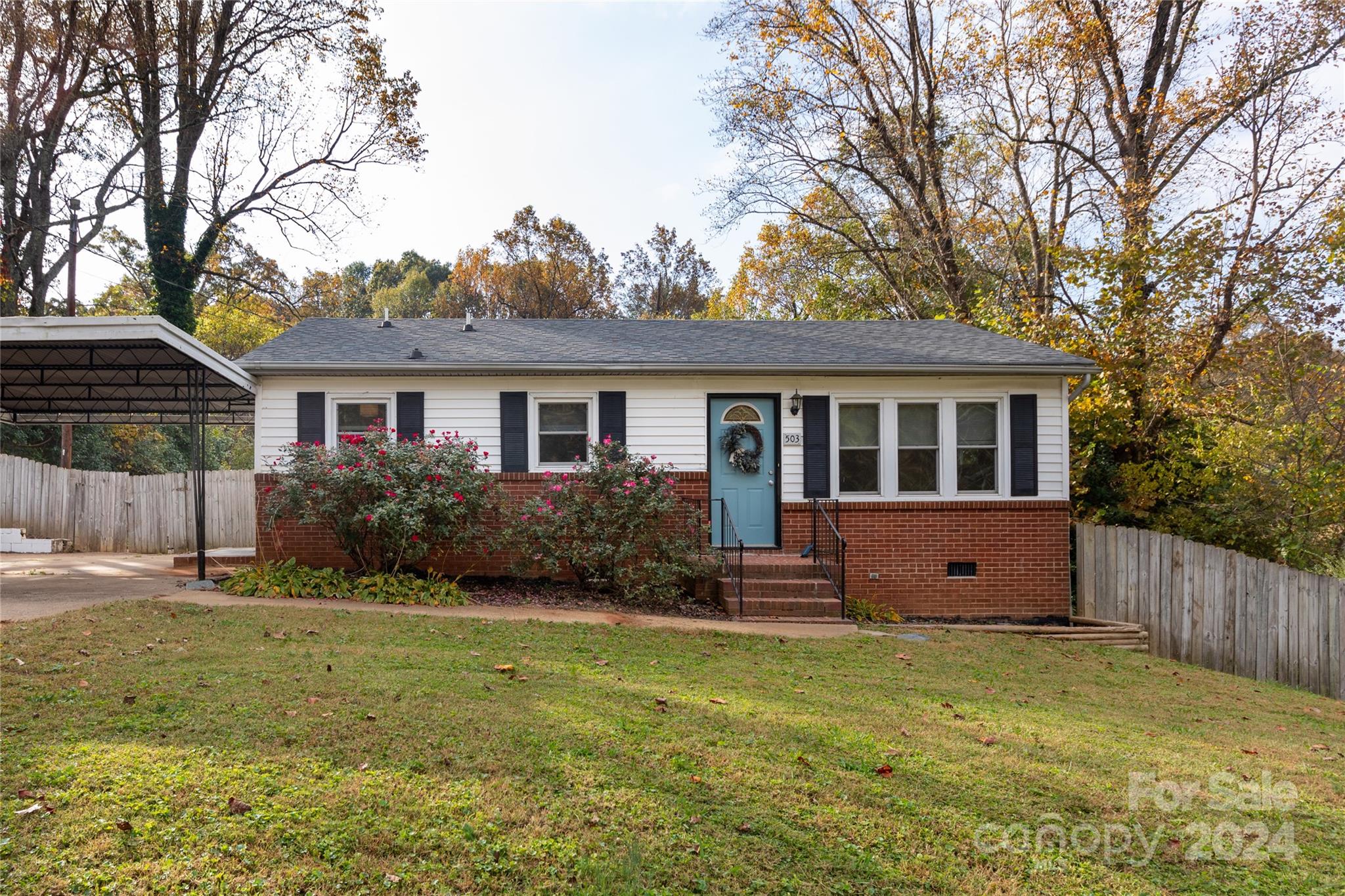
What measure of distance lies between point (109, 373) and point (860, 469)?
38.8 ft

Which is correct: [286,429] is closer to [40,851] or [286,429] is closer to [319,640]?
[319,640]

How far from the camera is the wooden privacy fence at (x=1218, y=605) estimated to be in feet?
25.2

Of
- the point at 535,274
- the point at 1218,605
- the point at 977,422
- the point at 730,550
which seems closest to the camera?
the point at 1218,605

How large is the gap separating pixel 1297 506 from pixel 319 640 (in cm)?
1289

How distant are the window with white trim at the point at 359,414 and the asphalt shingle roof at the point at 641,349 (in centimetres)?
49

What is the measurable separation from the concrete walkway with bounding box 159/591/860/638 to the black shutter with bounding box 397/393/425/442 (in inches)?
103

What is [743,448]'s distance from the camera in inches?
402

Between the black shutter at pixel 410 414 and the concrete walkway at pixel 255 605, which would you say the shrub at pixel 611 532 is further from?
the black shutter at pixel 410 414

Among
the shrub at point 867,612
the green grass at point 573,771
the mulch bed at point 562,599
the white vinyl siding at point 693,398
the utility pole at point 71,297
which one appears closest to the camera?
the green grass at point 573,771

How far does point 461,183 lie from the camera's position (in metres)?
17.9

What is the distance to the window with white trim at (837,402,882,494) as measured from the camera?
10266mm

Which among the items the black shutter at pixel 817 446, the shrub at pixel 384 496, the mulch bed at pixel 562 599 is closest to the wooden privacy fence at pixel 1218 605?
the black shutter at pixel 817 446

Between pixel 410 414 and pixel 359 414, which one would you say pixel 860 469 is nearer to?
pixel 410 414

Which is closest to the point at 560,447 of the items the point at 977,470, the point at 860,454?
the point at 860,454
